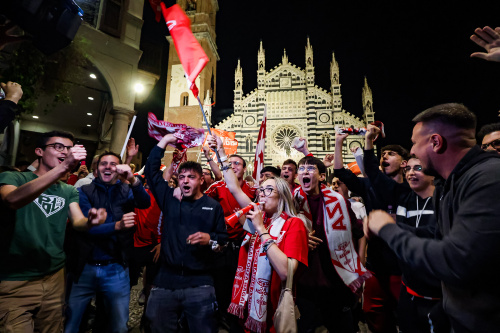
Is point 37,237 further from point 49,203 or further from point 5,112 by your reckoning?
point 5,112

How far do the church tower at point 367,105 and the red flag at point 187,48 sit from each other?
93.9 ft

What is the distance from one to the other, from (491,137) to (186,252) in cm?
350

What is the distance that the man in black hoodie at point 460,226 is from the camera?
100 cm

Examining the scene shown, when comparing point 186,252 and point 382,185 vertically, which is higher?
point 382,185

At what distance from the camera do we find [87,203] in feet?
9.28

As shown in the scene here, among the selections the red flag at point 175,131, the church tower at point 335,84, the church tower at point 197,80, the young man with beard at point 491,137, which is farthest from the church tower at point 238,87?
the young man with beard at point 491,137

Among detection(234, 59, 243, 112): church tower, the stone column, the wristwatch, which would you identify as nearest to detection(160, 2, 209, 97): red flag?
the wristwatch

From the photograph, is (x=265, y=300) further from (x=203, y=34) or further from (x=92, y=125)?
(x=203, y=34)

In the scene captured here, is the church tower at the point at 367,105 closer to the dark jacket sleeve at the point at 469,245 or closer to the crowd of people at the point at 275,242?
the crowd of people at the point at 275,242

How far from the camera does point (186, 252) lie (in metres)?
2.42

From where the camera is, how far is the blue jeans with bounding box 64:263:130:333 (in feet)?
8.23

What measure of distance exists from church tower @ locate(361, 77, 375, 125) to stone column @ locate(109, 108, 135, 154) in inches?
1056

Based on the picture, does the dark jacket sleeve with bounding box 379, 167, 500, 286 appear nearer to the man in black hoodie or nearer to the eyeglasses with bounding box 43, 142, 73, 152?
the man in black hoodie

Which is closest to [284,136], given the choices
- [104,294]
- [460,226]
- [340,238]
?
[340,238]
